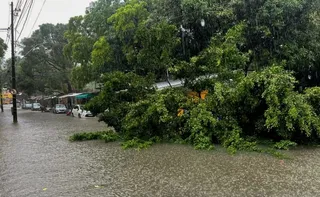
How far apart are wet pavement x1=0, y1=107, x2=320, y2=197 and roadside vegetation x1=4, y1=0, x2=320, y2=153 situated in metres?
1.12

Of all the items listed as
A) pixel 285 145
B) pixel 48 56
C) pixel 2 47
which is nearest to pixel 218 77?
pixel 285 145

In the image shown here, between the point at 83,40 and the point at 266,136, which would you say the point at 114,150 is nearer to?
the point at 266,136

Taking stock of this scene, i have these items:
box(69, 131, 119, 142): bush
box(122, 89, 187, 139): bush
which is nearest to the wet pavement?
box(122, 89, 187, 139): bush

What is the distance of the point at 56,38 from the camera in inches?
1709

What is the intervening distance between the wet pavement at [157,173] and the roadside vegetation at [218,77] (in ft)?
3.66

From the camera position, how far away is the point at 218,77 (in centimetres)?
1235

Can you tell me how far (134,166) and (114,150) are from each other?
274cm

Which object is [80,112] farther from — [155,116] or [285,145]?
[285,145]

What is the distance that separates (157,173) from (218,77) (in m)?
6.01

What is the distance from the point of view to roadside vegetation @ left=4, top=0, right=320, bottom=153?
10.3 m

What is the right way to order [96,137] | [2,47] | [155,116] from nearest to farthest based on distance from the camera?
[155,116], [96,137], [2,47]

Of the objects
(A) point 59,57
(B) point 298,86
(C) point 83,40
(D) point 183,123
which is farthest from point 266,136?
(A) point 59,57

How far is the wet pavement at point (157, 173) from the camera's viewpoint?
610 cm

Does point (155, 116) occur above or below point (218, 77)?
below
